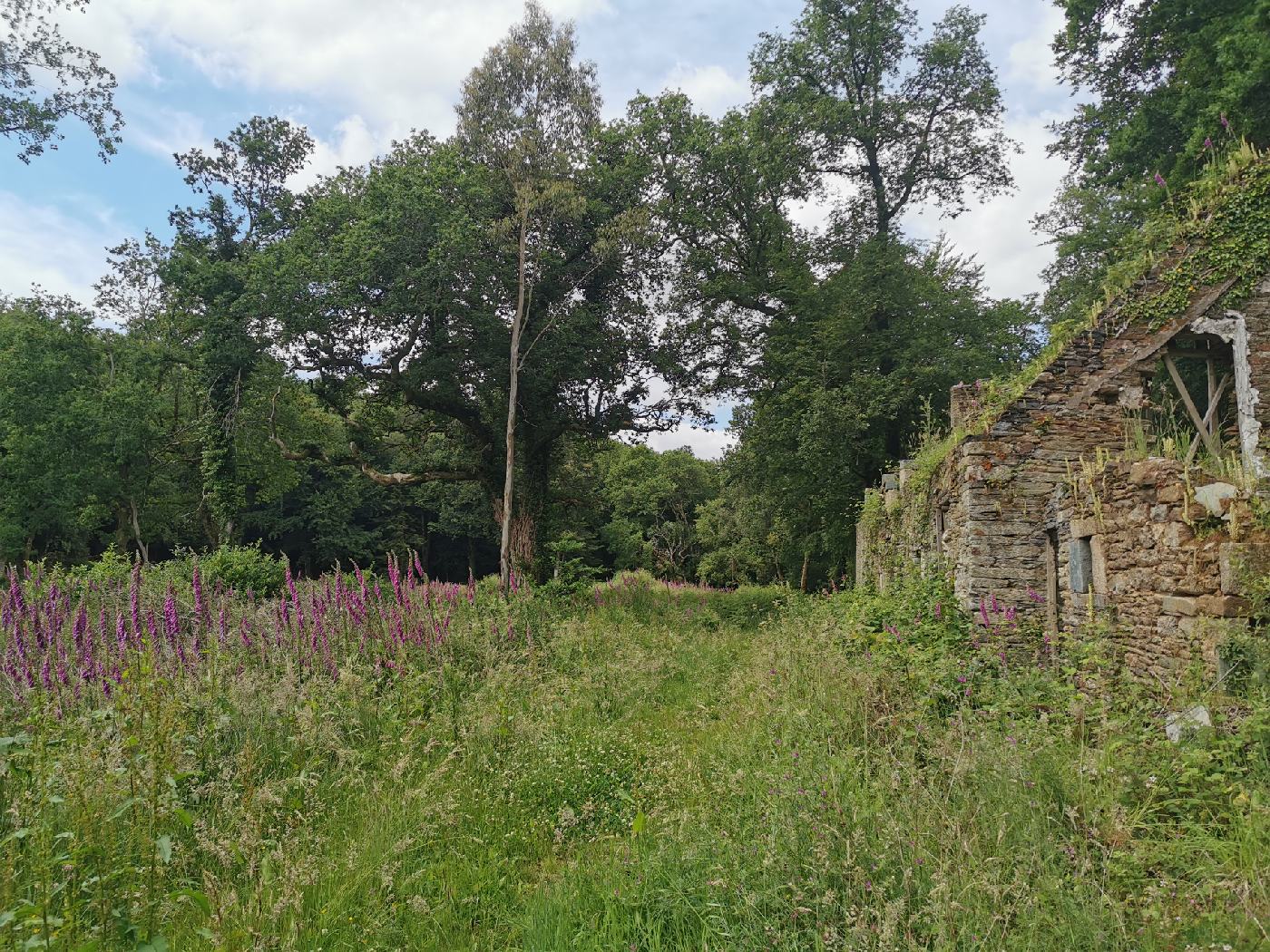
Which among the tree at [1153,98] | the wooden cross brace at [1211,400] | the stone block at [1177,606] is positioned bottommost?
the stone block at [1177,606]

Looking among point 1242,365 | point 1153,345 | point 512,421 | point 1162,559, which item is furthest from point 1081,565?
point 512,421

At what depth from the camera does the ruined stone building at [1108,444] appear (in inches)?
245

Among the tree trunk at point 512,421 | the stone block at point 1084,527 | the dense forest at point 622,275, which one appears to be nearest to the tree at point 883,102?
the dense forest at point 622,275

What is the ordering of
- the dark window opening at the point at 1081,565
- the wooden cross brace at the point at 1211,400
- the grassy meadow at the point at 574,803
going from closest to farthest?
1. the grassy meadow at the point at 574,803
2. the dark window opening at the point at 1081,565
3. the wooden cross brace at the point at 1211,400

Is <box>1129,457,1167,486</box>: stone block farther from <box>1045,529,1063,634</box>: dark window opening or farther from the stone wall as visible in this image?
<box>1045,529,1063,634</box>: dark window opening

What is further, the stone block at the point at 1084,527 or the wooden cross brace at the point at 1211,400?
the wooden cross brace at the point at 1211,400

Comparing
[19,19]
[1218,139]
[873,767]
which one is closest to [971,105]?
[1218,139]

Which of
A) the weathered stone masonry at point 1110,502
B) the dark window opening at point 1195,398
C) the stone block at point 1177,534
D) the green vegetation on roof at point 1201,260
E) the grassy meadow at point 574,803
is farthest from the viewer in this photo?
the dark window opening at point 1195,398

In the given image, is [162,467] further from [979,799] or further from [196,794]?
[979,799]

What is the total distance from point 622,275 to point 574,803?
18546mm

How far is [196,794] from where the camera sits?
3.88 metres

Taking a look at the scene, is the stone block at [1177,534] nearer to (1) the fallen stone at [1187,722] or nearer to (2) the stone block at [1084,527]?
(2) the stone block at [1084,527]

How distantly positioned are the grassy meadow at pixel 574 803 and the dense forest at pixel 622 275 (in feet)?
26.5

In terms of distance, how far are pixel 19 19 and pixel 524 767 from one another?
20.2 metres
